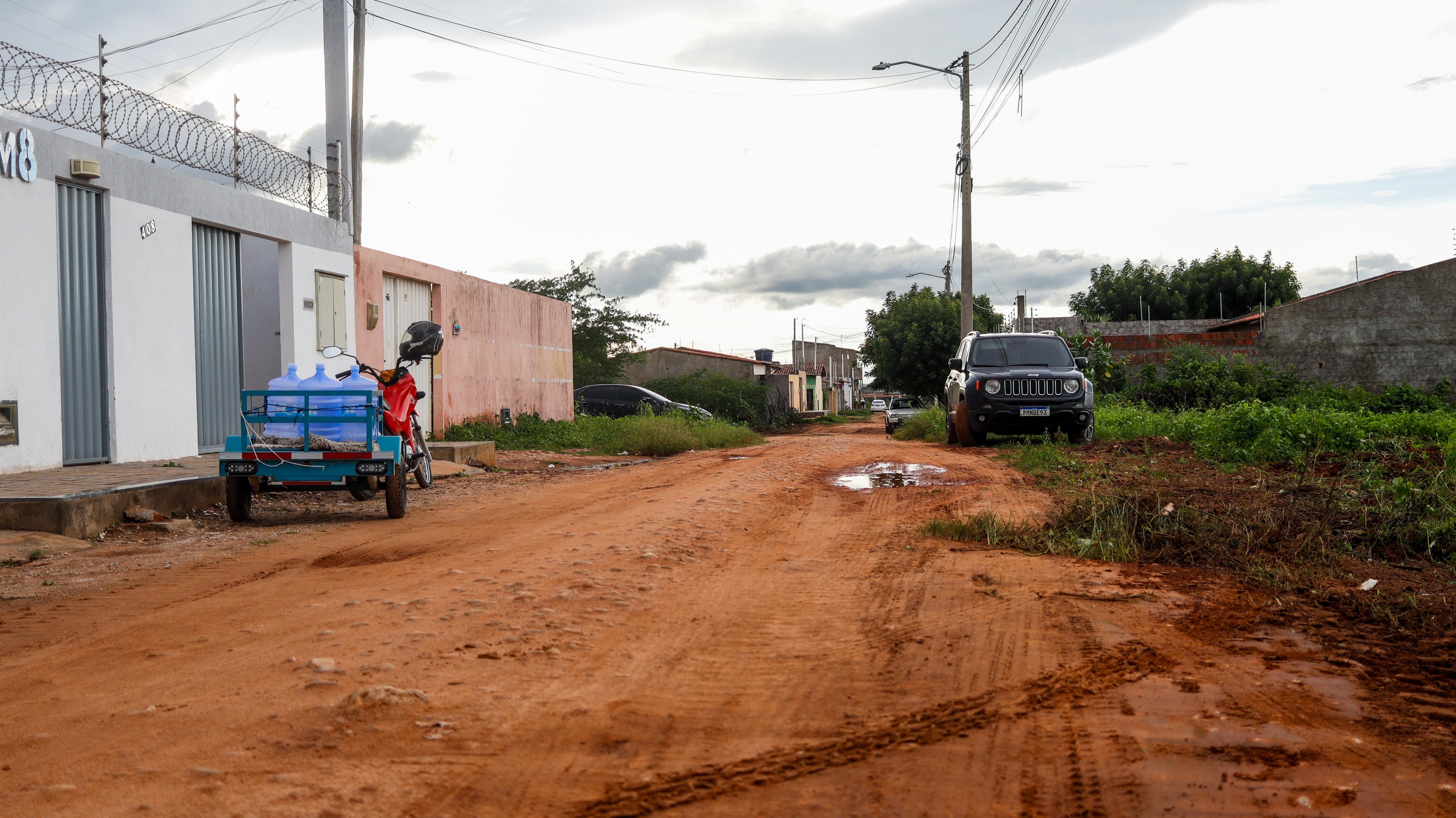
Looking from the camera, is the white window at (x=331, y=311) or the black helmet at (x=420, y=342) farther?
the white window at (x=331, y=311)

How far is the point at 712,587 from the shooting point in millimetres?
5102

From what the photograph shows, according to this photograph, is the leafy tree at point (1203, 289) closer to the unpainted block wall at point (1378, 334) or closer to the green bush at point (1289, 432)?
the unpainted block wall at point (1378, 334)

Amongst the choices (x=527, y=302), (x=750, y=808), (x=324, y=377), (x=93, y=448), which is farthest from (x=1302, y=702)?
(x=527, y=302)

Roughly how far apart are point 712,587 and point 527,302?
64.2 feet

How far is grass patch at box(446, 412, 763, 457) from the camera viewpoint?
59.6 feet

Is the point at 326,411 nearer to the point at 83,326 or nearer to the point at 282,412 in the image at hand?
the point at 282,412

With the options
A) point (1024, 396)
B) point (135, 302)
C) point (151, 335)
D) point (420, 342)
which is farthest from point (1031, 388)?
point (135, 302)

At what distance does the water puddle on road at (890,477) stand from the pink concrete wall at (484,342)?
8919mm

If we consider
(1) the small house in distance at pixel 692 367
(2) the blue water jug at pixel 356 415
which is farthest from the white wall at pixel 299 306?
(1) the small house in distance at pixel 692 367

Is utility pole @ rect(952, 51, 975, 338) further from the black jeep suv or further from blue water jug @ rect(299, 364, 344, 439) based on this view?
blue water jug @ rect(299, 364, 344, 439)

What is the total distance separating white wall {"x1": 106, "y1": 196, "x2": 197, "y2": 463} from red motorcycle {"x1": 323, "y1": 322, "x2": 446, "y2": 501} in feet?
9.80

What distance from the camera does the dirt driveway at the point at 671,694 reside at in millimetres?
2635

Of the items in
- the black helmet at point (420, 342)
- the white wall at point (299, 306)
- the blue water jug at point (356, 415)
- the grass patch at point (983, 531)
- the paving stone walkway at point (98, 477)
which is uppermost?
the white wall at point (299, 306)

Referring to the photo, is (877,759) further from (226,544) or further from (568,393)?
(568,393)
